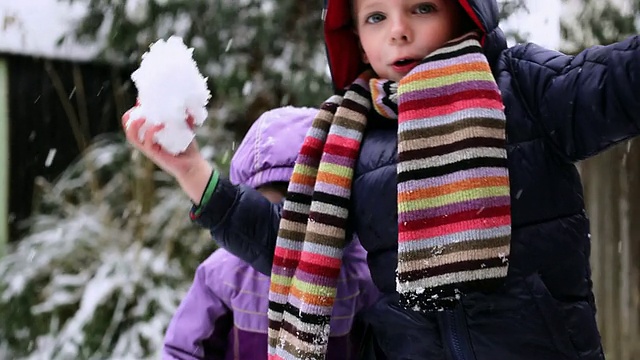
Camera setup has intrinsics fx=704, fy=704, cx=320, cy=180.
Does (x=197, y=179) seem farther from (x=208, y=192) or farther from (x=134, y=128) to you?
(x=134, y=128)

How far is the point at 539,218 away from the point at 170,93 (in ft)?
2.44

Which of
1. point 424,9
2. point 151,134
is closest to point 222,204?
point 151,134

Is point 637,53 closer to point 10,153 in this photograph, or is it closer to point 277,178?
point 277,178

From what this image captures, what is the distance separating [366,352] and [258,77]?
2801 millimetres

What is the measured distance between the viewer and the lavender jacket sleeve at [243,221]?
152 cm

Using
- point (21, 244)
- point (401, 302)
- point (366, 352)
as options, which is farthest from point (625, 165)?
point (21, 244)

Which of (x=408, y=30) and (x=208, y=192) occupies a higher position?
(x=408, y=30)

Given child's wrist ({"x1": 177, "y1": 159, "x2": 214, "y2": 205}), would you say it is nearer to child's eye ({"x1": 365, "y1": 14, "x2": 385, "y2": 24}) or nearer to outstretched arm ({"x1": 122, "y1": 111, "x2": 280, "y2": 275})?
outstretched arm ({"x1": 122, "y1": 111, "x2": 280, "y2": 275})

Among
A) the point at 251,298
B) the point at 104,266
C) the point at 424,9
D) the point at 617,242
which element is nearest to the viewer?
the point at 424,9

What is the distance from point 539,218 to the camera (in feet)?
4.26

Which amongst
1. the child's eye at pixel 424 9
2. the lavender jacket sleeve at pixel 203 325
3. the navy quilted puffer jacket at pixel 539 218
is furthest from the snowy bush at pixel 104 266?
the child's eye at pixel 424 9

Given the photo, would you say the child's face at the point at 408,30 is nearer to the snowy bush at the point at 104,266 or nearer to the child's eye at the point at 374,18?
the child's eye at the point at 374,18

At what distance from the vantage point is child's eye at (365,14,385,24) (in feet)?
4.94

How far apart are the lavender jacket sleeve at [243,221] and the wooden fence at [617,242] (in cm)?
209
